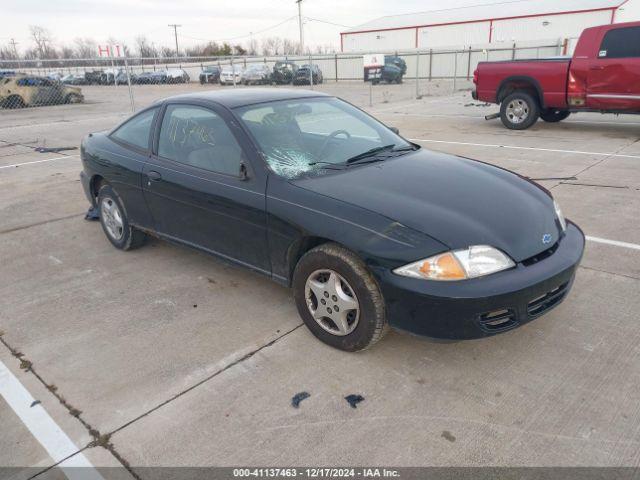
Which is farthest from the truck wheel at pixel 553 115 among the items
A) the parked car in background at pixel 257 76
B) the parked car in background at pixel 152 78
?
the parked car in background at pixel 152 78

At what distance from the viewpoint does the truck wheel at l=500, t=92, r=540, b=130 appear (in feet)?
34.9

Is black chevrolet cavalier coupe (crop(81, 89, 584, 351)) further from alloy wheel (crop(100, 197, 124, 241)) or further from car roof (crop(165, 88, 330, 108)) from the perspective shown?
alloy wheel (crop(100, 197, 124, 241))

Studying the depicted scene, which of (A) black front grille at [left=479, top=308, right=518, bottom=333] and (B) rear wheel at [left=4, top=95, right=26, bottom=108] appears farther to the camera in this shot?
(B) rear wheel at [left=4, top=95, right=26, bottom=108]

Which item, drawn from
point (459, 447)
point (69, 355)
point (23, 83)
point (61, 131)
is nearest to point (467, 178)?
point (459, 447)

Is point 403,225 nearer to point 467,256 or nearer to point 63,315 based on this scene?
point 467,256

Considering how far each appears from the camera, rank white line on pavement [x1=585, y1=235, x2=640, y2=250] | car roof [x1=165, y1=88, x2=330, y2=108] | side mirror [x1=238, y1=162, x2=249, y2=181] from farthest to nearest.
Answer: white line on pavement [x1=585, y1=235, x2=640, y2=250] < car roof [x1=165, y1=88, x2=330, y2=108] < side mirror [x1=238, y1=162, x2=249, y2=181]

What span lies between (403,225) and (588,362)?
135 cm

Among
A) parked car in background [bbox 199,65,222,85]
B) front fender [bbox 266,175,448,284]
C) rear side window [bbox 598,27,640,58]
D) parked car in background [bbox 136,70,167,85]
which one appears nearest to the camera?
front fender [bbox 266,175,448,284]

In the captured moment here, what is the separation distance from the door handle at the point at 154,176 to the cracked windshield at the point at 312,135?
88 centimetres

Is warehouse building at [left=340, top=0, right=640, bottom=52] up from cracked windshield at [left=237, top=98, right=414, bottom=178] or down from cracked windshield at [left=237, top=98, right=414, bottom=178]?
up

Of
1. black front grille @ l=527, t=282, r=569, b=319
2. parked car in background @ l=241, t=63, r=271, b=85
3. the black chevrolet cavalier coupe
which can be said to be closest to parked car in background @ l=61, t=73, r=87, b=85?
parked car in background @ l=241, t=63, r=271, b=85

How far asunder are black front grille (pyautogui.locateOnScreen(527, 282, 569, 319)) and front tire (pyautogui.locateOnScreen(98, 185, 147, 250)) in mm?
3422

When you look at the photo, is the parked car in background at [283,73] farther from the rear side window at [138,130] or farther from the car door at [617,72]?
the rear side window at [138,130]

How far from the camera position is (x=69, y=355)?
315 cm
